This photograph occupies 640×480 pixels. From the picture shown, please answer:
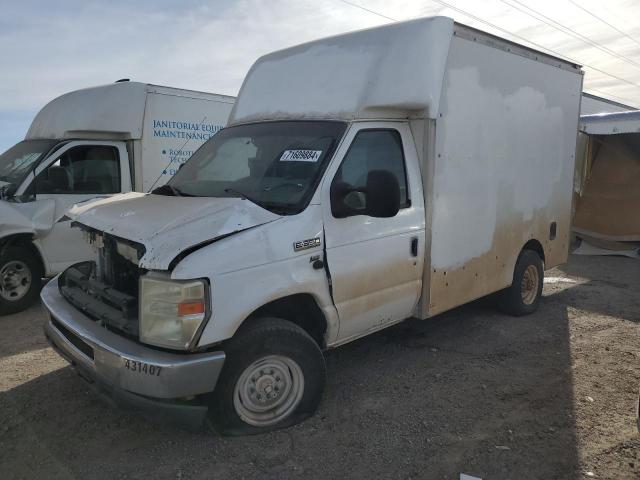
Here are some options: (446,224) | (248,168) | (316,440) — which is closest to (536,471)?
(316,440)

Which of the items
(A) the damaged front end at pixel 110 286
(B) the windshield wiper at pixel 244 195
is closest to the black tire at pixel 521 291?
(B) the windshield wiper at pixel 244 195

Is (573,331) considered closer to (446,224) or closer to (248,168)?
(446,224)

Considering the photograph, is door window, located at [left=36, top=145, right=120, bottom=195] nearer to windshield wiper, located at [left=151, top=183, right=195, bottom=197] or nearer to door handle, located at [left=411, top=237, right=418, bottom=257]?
windshield wiper, located at [left=151, top=183, right=195, bottom=197]

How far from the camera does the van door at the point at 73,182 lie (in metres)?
6.51

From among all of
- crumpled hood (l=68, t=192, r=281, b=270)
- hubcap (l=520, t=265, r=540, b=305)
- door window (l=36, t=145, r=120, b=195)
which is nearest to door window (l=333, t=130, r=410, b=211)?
crumpled hood (l=68, t=192, r=281, b=270)

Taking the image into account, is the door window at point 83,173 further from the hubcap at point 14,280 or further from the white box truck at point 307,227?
the white box truck at point 307,227

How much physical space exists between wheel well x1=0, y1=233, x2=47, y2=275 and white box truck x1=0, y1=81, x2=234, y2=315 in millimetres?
11

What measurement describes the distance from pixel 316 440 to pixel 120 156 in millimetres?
5321

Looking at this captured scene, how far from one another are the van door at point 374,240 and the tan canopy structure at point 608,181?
7659 mm

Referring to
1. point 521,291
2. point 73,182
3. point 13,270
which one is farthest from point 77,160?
point 521,291

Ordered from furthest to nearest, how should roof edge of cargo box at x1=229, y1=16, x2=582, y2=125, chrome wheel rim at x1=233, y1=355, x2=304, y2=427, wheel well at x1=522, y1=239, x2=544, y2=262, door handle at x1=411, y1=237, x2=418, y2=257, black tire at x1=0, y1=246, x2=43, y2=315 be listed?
black tire at x1=0, y1=246, x2=43, y2=315, wheel well at x1=522, y1=239, x2=544, y2=262, door handle at x1=411, y1=237, x2=418, y2=257, roof edge of cargo box at x1=229, y1=16, x2=582, y2=125, chrome wheel rim at x1=233, y1=355, x2=304, y2=427

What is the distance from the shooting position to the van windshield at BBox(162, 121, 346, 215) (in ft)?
12.1

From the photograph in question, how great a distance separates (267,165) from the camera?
3988 mm

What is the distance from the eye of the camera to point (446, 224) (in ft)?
15.1
